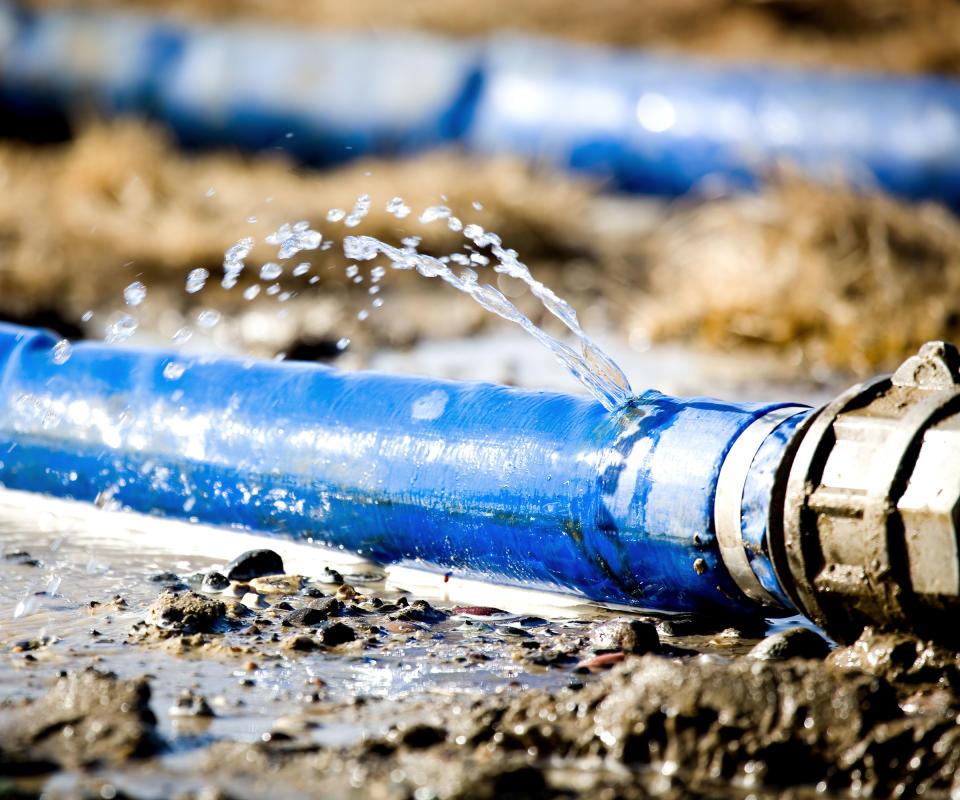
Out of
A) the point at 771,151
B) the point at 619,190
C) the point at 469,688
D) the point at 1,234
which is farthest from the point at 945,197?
the point at 469,688

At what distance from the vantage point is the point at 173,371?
10.7 feet

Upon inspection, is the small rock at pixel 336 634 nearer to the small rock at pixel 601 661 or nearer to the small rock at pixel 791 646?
the small rock at pixel 601 661

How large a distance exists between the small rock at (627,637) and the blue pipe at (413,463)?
0.11 meters

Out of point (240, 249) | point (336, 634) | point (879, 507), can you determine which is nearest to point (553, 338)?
point (336, 634)

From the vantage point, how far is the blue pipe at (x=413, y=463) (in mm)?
2467

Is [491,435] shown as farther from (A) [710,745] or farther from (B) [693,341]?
(B) [693,341]

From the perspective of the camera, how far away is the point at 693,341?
234 inches

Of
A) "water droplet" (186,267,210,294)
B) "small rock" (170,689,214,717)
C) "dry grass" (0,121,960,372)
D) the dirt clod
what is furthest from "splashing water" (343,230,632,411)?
"dry grass" (0,121,960,372)

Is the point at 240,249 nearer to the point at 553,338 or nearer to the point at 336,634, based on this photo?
the point at 553,338

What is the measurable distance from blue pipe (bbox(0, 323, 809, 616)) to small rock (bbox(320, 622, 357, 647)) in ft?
1.15

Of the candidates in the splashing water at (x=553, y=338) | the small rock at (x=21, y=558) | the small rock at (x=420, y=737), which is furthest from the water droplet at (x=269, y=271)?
the small rock at (x=420, y=737)

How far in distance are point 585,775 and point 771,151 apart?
634 cm

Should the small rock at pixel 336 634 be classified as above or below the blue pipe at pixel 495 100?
below

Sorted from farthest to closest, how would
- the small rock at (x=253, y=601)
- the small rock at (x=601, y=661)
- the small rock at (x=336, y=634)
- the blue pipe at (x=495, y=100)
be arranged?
the blue pipe at (x=495, y=100) < the small rock at (x=253, y=601) < the small rock at (x=336, y=634) < the small rock at (x=601, y=661)
